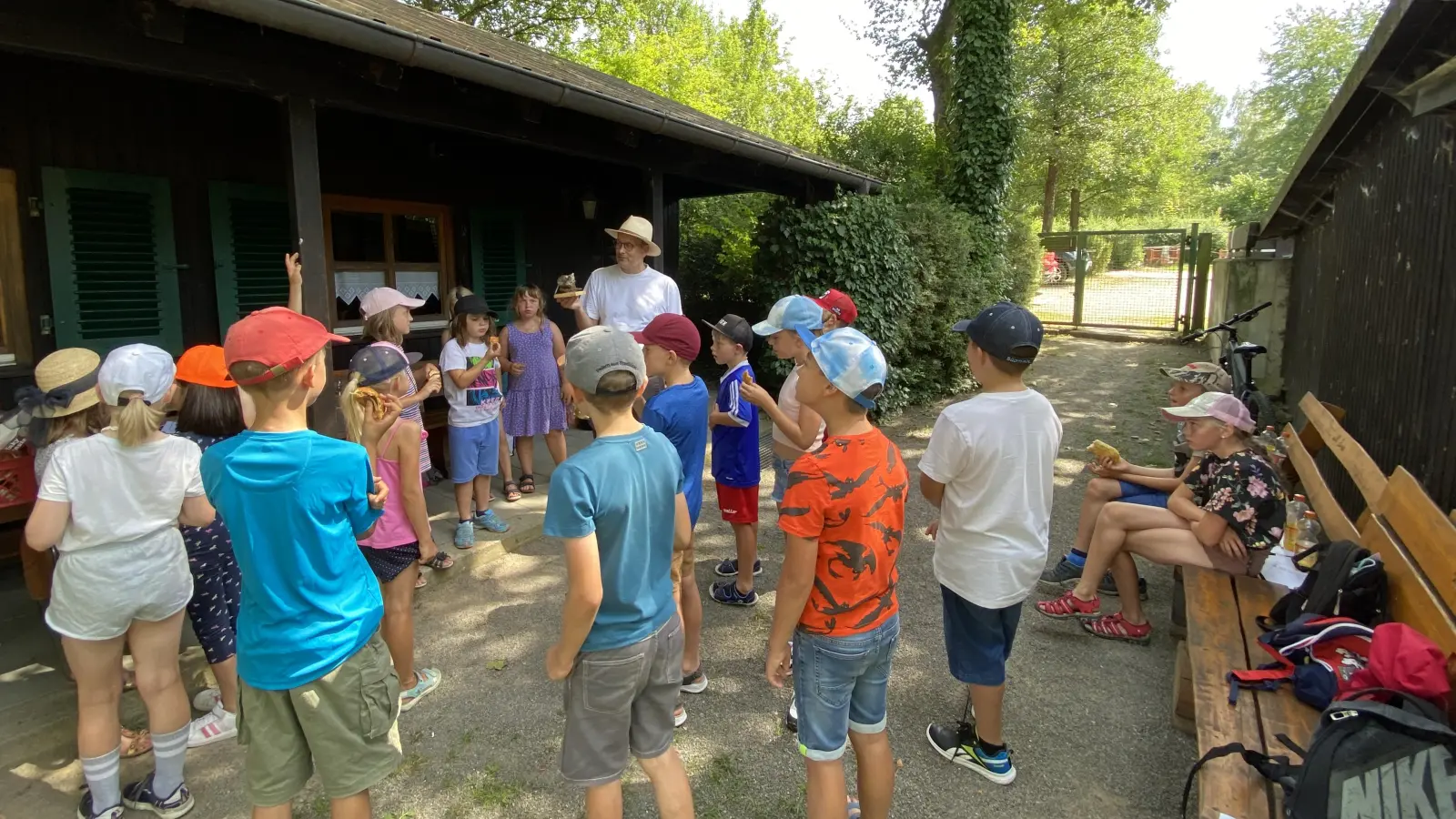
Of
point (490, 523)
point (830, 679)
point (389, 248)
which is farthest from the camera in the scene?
point (389, 248)

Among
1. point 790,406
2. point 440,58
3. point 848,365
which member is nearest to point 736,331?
point 790,406

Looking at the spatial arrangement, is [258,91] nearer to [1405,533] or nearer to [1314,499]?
[1405,533]

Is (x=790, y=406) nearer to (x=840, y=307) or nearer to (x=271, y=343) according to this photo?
(x=840, y=307)

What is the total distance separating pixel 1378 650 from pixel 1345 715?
0.33 m

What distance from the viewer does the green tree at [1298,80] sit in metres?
38.6

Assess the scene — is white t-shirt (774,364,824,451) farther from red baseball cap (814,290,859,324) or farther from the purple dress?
the purple dress

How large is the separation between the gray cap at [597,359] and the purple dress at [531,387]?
336cm

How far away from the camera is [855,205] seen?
875cm

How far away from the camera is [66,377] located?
245 centimetres

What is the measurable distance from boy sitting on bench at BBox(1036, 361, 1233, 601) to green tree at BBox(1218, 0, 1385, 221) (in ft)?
139

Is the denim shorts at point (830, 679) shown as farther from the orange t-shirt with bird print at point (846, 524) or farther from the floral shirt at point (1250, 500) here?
the floral shirt at point (1250, 500)

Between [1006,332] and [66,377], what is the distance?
308 cm

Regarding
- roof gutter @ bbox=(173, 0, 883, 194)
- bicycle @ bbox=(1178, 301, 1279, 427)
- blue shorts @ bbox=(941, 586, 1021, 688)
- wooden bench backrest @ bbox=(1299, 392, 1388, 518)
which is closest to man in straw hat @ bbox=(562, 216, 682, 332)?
roof gutter @ bbox=(173, 0, 883, 194)

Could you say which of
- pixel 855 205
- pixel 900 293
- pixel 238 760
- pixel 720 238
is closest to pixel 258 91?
pixel 238 760
